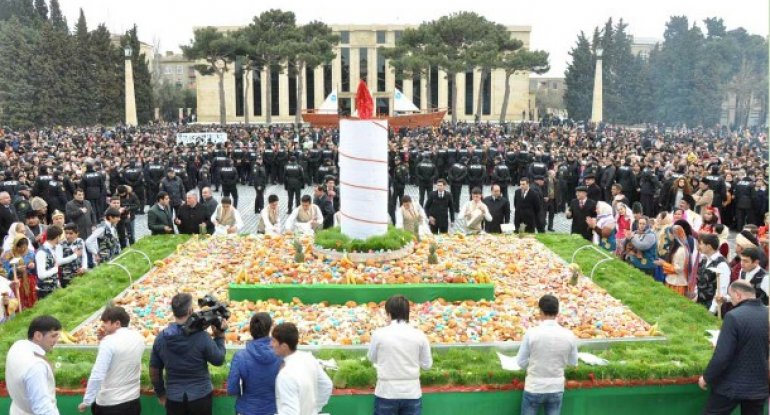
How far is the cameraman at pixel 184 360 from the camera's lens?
609 centimetres

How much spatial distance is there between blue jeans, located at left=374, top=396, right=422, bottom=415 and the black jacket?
8.42ft

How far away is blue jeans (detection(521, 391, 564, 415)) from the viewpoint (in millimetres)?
6664

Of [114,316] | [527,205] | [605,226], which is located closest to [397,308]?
[114,316]

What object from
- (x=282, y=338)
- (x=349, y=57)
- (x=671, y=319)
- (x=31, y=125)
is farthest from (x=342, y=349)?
(x=349, y=57)

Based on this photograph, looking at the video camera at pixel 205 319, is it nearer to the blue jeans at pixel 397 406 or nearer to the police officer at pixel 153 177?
the blue jeans at pixel 397 406

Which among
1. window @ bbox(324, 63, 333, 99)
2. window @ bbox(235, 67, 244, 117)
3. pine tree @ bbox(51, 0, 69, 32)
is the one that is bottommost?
window @ bbox(235, 67, 244, 117)

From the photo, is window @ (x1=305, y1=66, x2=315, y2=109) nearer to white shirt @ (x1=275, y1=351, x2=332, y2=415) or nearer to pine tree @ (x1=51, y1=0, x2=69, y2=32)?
pine tree @ (x1=51, y1=0, x2=69, y2=32)

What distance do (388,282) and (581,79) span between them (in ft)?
198

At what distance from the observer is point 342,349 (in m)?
8.54

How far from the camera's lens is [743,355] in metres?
6.38

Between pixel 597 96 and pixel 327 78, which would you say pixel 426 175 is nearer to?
pixel 597 96

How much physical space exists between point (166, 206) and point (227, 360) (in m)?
7.45

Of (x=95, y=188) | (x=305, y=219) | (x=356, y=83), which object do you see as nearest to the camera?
(x=305, y=219)

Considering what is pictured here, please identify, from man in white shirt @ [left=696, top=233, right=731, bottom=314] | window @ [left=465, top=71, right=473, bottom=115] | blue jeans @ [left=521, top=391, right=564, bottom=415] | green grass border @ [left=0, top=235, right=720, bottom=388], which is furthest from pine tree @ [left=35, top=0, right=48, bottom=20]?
blue jeans @ [left=521, top=391, right=564, bottom=415]
